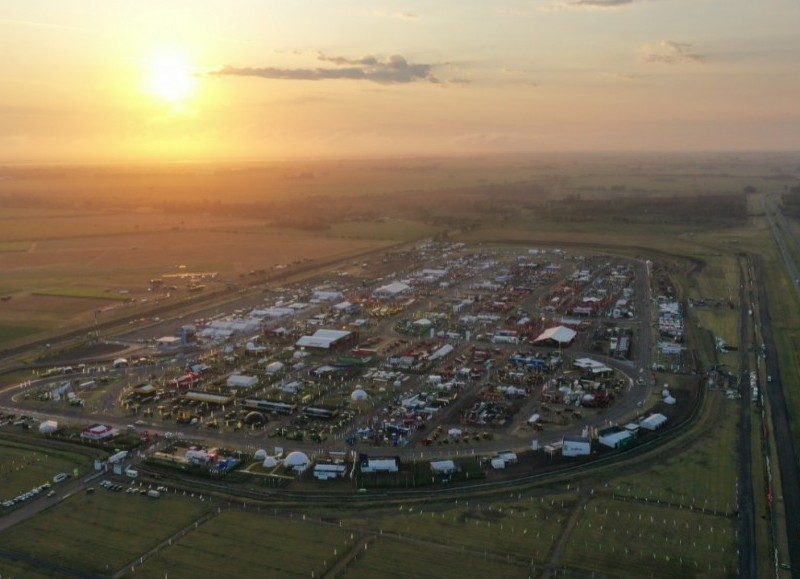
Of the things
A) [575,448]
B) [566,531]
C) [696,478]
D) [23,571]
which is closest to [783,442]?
[696,478]

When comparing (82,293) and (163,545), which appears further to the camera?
(82,293)

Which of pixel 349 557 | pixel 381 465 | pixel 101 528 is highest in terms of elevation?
pixel 381 465

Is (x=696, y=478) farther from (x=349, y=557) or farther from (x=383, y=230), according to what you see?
(x=383, y=230)

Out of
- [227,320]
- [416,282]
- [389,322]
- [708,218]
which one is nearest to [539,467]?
[389,322]

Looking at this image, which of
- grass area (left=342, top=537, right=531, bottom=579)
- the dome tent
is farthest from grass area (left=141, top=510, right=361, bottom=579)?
the dome tent

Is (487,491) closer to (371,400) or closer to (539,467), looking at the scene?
(539,467)

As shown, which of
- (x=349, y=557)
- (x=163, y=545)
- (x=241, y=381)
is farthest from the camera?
(x=241, y=381)
